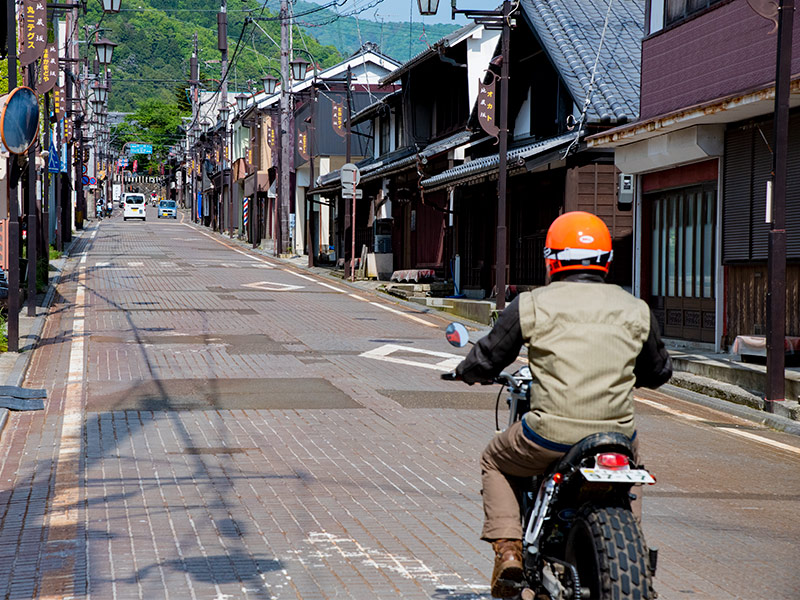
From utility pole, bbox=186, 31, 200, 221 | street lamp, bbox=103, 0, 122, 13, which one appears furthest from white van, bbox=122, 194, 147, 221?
street lamp, bbox=103, 0, 122, 13

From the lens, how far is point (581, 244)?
4070mm

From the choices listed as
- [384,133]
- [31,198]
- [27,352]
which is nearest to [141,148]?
[384,133]

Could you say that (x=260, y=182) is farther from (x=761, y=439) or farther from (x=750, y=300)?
(x=761, y=439)

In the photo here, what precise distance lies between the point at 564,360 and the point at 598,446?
38 cm

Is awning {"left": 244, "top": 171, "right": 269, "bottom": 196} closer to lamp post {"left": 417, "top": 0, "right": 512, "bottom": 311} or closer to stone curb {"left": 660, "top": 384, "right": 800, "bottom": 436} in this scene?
lamp post {"left": 417, "top": 0, "right": 512, "bottom": 311}

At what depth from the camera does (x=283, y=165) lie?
44.8m

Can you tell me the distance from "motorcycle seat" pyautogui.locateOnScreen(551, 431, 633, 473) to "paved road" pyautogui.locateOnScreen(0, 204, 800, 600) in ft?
4.88

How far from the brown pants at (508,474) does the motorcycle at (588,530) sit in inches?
2.3

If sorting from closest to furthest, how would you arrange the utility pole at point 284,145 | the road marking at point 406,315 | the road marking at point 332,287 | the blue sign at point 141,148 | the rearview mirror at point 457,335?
1. the rearview mirror at point 457,335
2. the road marking at point 406,315
3. the road marking at point 332,287
4. the utility pole at point 284,145
5. the blue sign at point 141,148

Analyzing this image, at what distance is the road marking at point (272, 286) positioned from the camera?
2683 centimetres

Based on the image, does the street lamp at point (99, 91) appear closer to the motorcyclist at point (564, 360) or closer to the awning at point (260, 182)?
the awning at point (260, 182)

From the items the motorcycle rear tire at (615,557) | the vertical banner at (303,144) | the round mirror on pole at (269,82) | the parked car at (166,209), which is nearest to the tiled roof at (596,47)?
the motorcycle rear tire at (615,557)

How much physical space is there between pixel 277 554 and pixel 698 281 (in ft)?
41.5

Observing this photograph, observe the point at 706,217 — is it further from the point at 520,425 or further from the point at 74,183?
the point at 74,183
